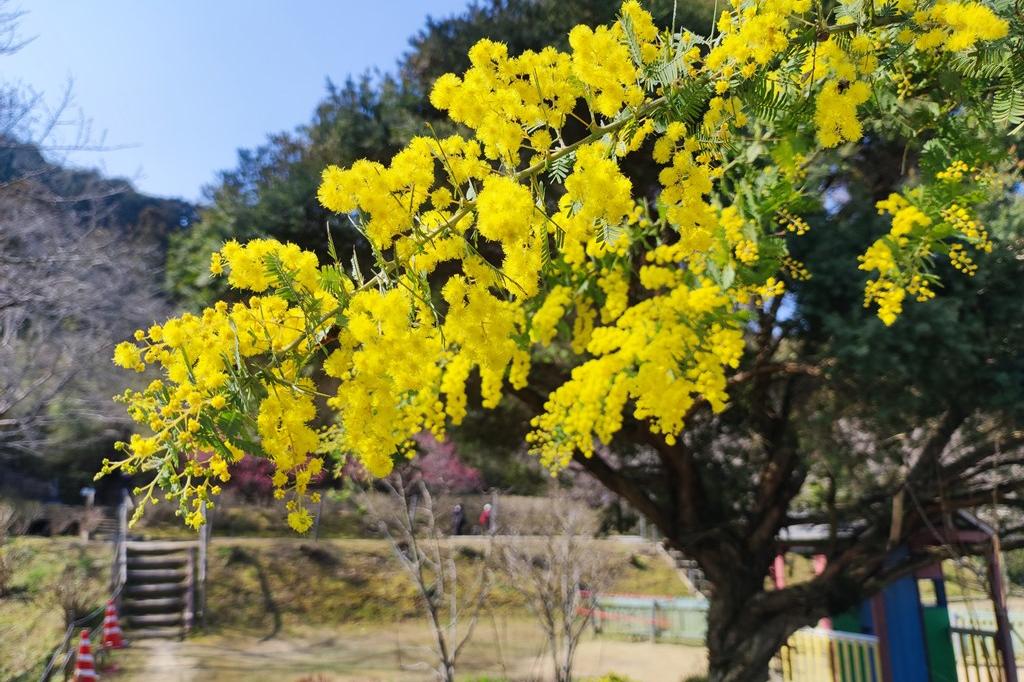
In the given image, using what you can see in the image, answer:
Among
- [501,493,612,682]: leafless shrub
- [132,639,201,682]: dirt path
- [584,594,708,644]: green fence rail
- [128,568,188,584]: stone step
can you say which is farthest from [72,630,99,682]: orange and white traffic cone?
[584,594,708,644]: green fence rail

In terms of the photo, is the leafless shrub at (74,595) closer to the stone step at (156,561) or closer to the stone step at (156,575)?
the stone step at (156,575)

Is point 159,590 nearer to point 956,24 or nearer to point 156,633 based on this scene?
point 156,633

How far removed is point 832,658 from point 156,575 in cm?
859

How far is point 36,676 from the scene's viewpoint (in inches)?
250

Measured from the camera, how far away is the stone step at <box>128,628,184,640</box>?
325 inches

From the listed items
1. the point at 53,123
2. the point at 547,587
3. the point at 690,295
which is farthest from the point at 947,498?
the point at 53,123

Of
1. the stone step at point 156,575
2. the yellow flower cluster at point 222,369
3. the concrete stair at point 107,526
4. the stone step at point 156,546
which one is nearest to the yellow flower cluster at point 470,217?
the yellow flower cluster at point 222,369

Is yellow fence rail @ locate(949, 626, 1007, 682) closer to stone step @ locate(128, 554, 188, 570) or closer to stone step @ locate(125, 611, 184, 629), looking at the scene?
stone step @ locate(125, 611, 184, 629)

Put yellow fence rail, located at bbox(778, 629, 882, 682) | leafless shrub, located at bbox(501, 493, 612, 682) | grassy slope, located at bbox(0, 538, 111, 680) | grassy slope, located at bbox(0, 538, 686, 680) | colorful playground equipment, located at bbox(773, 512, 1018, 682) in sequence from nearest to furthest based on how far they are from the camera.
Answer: leafless shrub, located at bbox(501, 493, 612, 682) < colorful playground equipment, located at bbox(773, 512, 1018, 682) < yellow fence rail, located at bbox(778, 629, 882, 682) < grassy slope, located at bbox(0, 538, 111, 680) < grassy slope, located at bbox(0, 538, 686, 680)

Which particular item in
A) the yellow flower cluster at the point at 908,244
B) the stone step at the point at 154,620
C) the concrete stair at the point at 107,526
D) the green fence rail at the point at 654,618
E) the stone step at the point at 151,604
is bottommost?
the green fence rail at the point at 654,618

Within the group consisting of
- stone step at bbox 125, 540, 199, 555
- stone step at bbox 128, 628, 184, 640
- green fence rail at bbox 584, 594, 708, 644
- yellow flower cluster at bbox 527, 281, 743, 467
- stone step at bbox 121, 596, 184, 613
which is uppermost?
yellow flower cluster at bbox 527, 281, 743, 467

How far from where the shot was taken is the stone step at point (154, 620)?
8.55 meters

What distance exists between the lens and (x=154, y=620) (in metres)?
8.60

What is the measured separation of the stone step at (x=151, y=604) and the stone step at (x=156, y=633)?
0.44 meters
